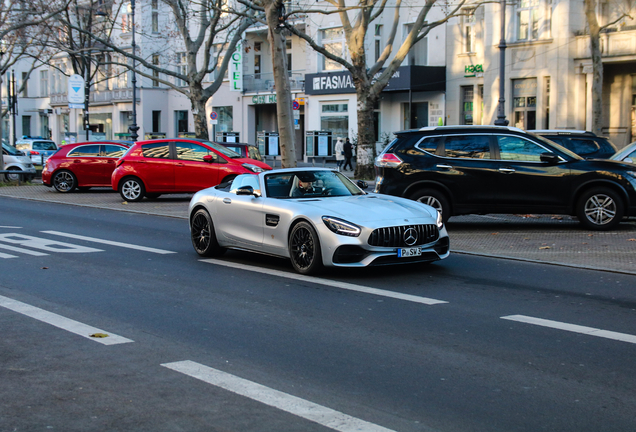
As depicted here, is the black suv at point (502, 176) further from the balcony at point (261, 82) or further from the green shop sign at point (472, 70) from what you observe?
the balcony at point (261, 82)

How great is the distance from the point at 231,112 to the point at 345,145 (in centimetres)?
1652

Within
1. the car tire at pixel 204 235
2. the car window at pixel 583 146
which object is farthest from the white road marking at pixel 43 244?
the car window at pixel 583 146

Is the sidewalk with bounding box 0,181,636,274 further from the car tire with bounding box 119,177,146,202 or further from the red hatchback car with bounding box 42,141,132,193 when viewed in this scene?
the red hatchback car with bounding box 42,141,132,193

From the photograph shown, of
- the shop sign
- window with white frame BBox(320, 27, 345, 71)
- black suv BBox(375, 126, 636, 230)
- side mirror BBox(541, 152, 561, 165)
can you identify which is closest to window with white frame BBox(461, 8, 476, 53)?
window with white frame BBox(320, 27, 345, 71)

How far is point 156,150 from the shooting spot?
73.4 ft

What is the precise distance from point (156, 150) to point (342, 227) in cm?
1391

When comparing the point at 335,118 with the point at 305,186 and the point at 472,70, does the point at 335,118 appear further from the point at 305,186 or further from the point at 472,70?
the point at 305,186

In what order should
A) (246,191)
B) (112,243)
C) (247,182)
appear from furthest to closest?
(112,243)
(247,182)
(246,191)

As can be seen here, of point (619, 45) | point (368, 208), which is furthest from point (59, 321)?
point (619, 45)

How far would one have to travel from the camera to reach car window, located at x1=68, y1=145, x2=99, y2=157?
26.4 m

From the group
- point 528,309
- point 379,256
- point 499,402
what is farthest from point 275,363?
point 379,256

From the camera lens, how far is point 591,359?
5883mm

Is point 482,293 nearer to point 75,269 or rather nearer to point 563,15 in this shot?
point 75,269

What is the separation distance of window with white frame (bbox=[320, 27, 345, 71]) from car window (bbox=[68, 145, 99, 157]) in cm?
2030
